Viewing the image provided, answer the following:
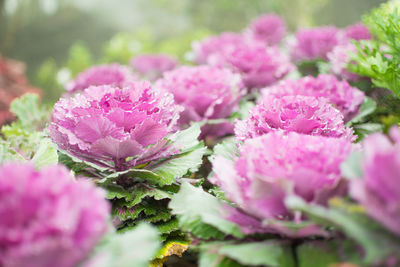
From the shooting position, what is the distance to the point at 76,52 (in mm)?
2172

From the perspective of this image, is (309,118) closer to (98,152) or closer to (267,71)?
(98,152)

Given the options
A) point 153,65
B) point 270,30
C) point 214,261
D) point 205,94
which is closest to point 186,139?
point 205,94

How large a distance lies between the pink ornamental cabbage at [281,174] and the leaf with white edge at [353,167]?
0.03 meters

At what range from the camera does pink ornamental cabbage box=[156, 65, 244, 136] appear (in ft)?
2.58

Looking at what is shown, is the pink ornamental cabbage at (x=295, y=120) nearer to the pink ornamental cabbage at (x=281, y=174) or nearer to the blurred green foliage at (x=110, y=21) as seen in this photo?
the pink ornamental cabbage at (x=281, y=174)

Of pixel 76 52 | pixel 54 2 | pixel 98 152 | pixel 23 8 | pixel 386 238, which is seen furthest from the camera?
pixel 54 2

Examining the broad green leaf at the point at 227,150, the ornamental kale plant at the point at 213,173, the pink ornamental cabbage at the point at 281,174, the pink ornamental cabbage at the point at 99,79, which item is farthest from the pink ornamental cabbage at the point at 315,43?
the pink ornamental cabbage at the point at 281,174

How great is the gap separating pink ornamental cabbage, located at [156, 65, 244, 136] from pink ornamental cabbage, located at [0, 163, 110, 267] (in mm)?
474

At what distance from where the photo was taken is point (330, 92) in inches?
30.1

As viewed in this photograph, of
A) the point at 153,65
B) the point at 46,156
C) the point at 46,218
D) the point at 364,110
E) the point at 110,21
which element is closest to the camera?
the point at 46,218

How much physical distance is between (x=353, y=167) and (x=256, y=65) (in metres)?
0.70

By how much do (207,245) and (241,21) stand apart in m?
4.06

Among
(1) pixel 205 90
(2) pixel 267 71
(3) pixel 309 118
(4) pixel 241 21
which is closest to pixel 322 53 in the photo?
(2) pixel 267 71

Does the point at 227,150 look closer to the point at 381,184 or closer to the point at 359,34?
the point at 381,184
